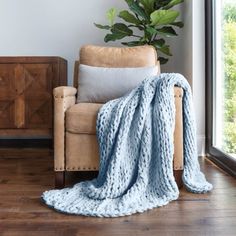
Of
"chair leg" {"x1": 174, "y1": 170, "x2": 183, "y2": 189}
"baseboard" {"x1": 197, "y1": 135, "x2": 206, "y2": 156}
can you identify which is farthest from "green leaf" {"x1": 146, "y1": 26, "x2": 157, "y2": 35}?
"chair leg" {"x1": 174, "y1": 170, "x2": 183, "y2": 189}

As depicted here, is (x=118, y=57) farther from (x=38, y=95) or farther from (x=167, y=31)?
(x=38, y=95)

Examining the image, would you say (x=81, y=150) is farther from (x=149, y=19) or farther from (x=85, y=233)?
(x=149, y=19)

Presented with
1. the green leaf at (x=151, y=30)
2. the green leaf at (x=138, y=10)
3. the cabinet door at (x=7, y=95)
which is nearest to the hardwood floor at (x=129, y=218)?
the cabinet door at (x=7, y=95)

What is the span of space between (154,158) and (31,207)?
639 mm

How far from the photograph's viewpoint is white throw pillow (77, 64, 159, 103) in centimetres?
231

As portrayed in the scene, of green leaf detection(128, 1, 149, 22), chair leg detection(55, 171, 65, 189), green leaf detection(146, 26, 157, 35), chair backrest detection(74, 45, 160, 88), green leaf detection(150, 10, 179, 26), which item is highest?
green leaf detection(128, 1, 149, 22)

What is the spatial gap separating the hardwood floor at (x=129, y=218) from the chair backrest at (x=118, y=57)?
0.95 meters

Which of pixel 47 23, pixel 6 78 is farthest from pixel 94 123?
pixel 47 23

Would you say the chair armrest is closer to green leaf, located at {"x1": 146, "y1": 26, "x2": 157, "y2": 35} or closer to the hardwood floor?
the hardwood floor

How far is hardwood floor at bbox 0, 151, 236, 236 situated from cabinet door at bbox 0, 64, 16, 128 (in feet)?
3.49

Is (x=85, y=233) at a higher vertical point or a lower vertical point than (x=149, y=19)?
lower

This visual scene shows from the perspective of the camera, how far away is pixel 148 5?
2906 mm

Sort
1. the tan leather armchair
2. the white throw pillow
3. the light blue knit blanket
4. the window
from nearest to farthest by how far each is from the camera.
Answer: the light blue knit blanket
the tan leather armchair
the white throw pillow
the window

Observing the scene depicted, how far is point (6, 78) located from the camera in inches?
117
